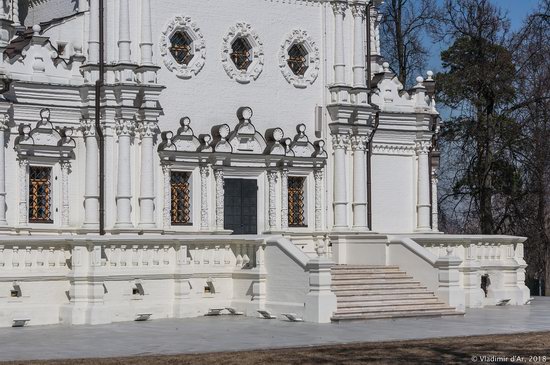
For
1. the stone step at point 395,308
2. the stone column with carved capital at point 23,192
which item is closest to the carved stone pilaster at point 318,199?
the stone step at point 395,308

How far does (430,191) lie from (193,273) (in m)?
12.5

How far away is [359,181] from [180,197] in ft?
19.9

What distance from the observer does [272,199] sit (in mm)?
40688

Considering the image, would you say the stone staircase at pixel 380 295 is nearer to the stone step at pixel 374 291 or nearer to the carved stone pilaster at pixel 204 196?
the stone step at pixel 374 291

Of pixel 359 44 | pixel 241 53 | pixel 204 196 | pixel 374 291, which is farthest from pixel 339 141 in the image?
pixel 374 291

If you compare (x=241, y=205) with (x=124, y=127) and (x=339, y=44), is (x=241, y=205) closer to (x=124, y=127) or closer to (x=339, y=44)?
(x=124, y=127)

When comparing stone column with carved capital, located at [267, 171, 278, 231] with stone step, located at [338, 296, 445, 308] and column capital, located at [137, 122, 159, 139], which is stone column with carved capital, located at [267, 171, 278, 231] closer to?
column capital, located at [137, 122, 159, 139]

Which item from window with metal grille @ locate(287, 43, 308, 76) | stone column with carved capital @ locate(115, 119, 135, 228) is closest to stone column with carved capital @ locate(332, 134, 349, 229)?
window with metal grille @ locate(287, 43, 308, 76)

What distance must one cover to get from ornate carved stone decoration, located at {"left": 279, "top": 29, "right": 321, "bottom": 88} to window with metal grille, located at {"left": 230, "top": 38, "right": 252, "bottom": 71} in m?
1.14

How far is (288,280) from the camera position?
33.9 m

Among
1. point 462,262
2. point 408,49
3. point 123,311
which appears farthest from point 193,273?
point 408,49

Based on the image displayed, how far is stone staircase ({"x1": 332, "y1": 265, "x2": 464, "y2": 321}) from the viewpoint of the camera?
33.7 m

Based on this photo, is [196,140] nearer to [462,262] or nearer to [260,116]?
[260,116]

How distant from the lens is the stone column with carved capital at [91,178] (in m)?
37.7
